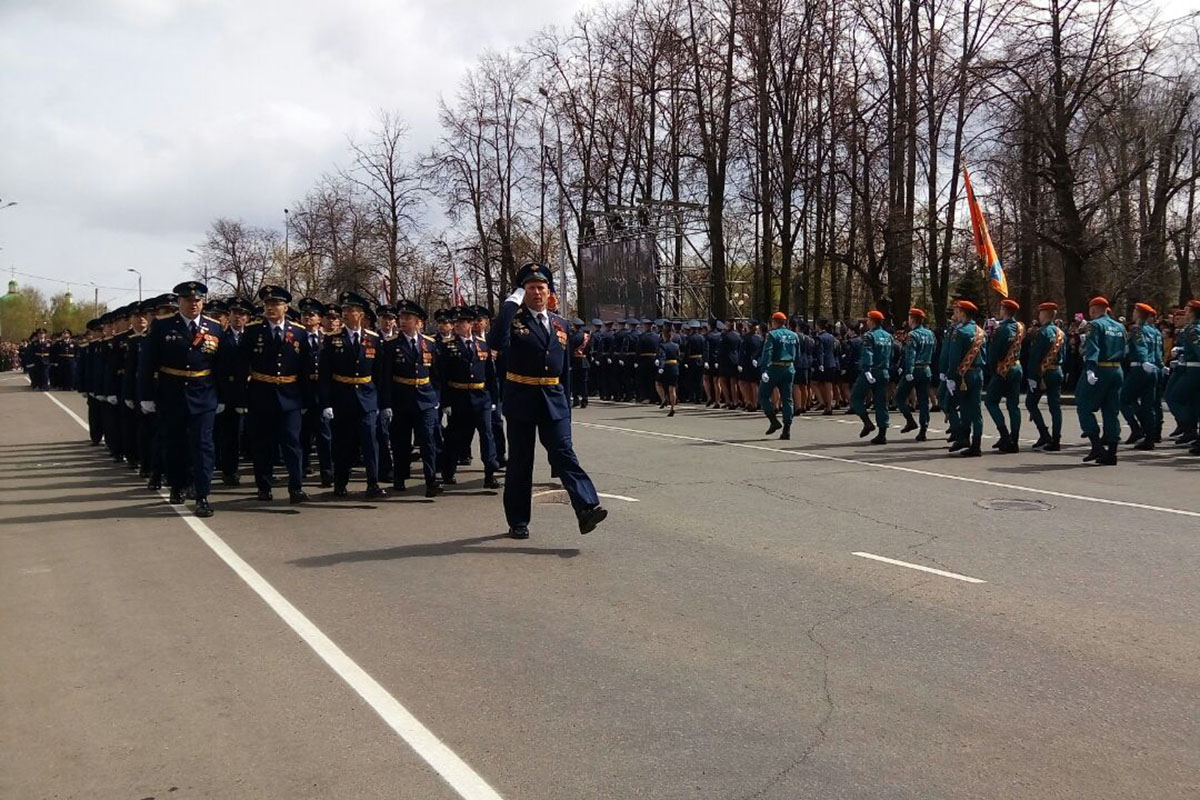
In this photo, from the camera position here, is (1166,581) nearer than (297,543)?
Yes

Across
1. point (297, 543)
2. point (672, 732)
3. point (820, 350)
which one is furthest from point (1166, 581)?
point (820, 350)

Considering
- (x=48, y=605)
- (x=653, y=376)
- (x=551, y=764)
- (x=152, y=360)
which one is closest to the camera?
(x=551, y=764)

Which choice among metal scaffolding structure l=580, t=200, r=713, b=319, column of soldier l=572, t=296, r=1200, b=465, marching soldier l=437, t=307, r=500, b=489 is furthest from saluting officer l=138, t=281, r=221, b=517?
metal scaffolding structure l=580, t=200, r=713, b=319

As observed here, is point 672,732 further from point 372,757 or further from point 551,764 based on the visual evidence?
point 372,757

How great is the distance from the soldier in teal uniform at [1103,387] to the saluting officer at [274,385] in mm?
9504

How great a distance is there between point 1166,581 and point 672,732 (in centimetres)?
421

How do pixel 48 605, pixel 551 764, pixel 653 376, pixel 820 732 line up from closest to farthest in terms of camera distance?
pixel 551 764
pixel 820 732
pixel 48 605
pixel 653 376

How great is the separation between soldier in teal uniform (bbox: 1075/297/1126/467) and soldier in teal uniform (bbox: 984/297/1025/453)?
0.85 m

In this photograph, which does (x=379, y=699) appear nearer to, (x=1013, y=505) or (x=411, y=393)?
(x=411, y=393)

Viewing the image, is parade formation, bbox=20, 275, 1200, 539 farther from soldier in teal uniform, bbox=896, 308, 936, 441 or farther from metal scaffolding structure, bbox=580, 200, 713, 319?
metal scaffolding structure, bbox=580, 200, 713, 319

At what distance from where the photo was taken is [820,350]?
72.6 ft

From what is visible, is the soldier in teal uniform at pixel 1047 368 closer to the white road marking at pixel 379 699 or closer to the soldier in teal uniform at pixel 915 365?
the soldier in teal uniform at pixel 915 365

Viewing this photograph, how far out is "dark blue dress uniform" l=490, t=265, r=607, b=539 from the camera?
8141mm

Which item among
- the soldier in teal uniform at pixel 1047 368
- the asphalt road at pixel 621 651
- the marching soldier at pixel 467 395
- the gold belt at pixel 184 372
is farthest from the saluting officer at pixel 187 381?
the soldier in teal uniform at pixel 1047 368
